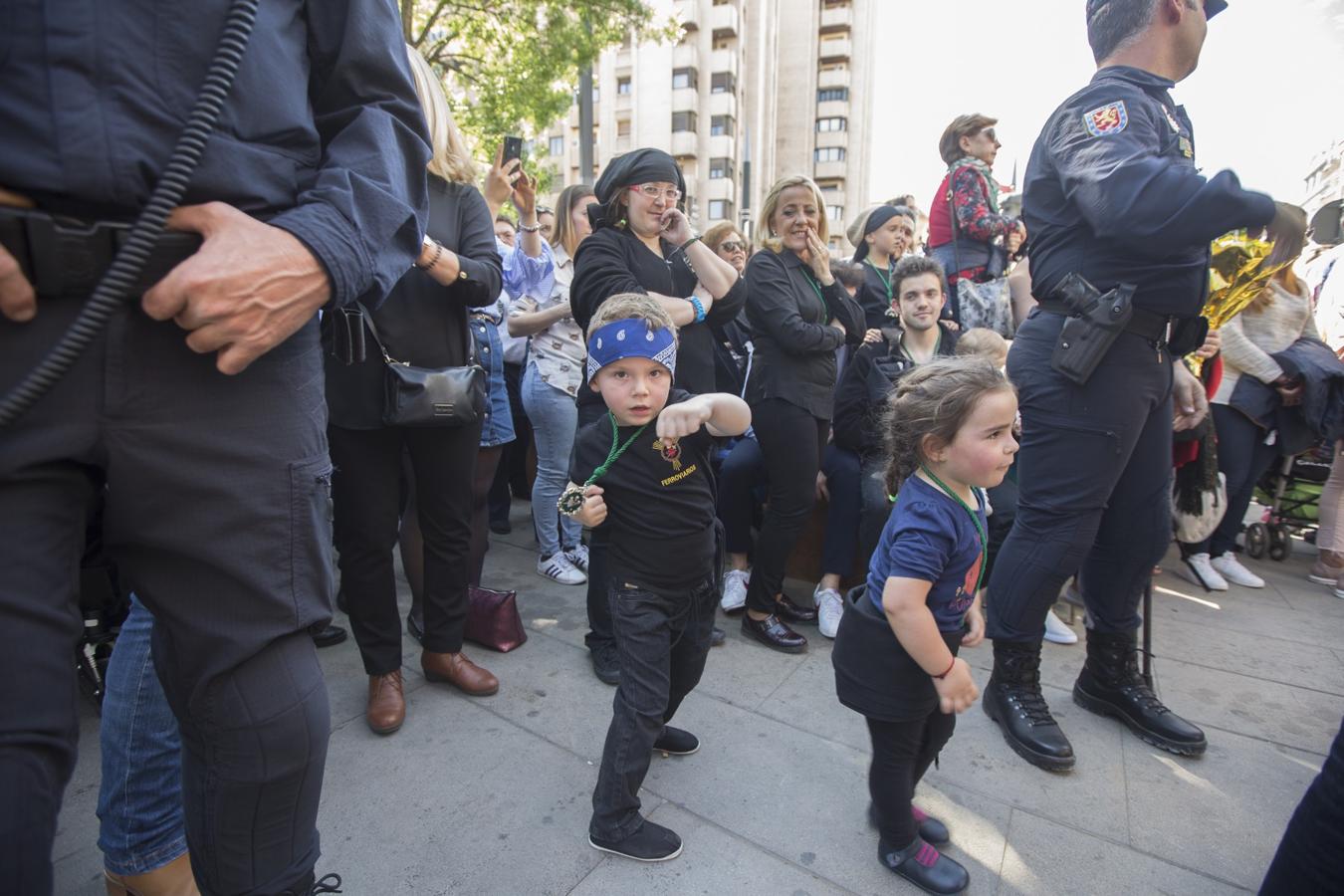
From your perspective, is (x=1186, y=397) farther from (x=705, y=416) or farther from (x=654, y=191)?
(x=654, y=191)

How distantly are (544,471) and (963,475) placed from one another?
2.67 meters

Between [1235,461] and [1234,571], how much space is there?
66cm

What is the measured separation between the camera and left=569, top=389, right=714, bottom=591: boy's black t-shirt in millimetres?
1993

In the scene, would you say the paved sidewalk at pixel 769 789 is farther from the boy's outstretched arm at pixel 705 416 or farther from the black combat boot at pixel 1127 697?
the boy's outstretched arm at pixel 705 416

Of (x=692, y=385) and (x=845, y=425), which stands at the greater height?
(x=692, y=385)

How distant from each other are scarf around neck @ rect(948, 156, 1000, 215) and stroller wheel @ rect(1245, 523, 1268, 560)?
111 inches

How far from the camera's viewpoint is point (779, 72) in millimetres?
44656

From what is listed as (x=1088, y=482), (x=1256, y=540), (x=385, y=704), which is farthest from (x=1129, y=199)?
(x=1256, y=540)

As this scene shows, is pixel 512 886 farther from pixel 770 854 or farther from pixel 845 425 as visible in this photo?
pixel 845 425

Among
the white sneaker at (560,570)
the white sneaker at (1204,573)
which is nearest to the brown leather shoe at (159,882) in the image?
the white sneaker at (560,570)

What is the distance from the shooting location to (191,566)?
104 cm

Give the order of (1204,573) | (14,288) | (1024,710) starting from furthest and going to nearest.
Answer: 1. (1204,573)
2. (1024,710)
3. (14,288)

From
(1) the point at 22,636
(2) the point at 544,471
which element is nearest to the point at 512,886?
(1) the point at 22,636

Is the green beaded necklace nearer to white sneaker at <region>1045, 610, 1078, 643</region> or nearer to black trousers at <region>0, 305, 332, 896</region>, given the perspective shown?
black trousers at <region>0, 305, 332, 896</region>
